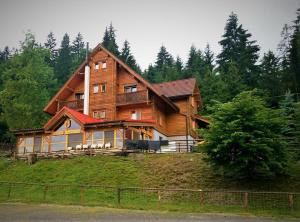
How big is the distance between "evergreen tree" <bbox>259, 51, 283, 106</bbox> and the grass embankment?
28.0 m

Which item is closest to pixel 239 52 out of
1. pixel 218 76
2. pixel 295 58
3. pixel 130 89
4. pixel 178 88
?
pixel 218 76

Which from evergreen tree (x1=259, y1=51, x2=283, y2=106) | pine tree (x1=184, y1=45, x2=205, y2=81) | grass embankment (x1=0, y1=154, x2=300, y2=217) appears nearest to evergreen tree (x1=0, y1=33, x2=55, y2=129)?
grass embankment (x1=0, y1=154, x2=300, y2=217)

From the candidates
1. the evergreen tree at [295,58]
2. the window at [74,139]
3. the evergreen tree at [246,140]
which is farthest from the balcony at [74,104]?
the evergreen tree at [295,58]

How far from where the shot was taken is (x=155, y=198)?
18.6 meters

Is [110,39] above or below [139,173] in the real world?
above

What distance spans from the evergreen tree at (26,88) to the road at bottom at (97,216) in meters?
26.5

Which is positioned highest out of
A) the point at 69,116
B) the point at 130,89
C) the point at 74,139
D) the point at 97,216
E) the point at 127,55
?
the point at 127,55

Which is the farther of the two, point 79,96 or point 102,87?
point 79,96

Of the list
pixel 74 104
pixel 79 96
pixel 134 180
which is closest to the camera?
pixel 134 180

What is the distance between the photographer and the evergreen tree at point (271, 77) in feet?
157

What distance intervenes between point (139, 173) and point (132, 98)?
512 inches

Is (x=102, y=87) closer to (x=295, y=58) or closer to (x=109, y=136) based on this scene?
(x=109, y=136)

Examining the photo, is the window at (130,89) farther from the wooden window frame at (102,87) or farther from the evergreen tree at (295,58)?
the evergreen tree at (295,58)

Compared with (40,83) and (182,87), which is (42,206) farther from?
(40,83)
